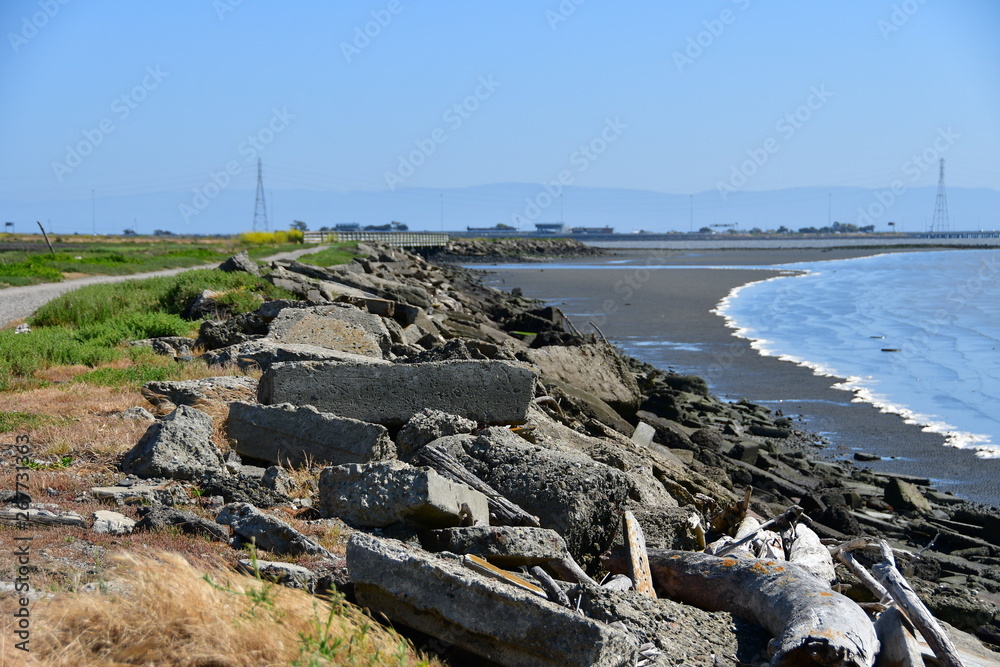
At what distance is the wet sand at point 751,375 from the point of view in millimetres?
12234

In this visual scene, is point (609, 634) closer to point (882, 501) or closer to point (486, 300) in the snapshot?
point (882, 501)

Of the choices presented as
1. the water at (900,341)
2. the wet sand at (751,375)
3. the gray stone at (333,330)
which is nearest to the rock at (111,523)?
the gray stone at (333,330)

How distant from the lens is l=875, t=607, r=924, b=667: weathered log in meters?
4.44

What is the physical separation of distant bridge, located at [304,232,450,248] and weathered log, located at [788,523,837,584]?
56865mm

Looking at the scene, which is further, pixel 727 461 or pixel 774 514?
pixel 727 461

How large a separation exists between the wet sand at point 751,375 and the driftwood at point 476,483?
7786mm

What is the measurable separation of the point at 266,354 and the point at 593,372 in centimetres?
494

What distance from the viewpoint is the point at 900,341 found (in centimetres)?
2481

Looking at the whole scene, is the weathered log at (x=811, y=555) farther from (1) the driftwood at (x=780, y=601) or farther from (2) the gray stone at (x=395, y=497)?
(2) the gray stone at (x=395, y=497)

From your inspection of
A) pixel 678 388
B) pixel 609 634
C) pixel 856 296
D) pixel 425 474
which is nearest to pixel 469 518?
pixel 425 474

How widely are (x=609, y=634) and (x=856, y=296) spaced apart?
1601 inches

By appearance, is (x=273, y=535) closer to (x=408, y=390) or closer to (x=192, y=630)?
(x=192, y=630)

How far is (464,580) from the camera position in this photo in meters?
3.89

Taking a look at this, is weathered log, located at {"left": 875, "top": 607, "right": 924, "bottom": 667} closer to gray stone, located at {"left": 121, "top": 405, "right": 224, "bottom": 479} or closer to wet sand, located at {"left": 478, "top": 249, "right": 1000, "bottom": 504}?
gray stone, located at {"left": 121, "top": 405, "right": 224, "bottom": 479}
